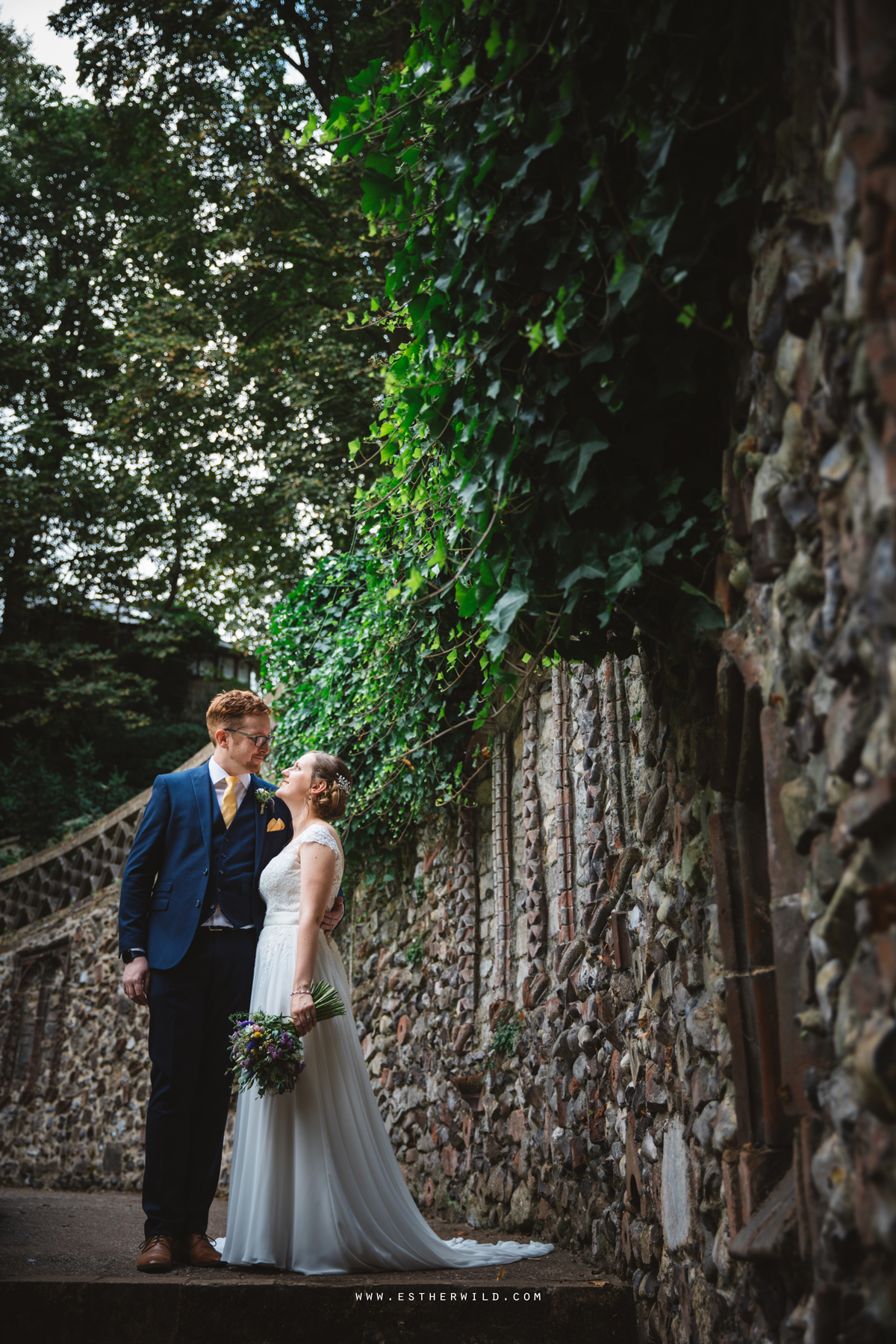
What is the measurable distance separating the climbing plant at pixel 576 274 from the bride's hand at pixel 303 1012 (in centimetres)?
157

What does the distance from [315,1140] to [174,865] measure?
1126mm

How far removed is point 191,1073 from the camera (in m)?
3.63

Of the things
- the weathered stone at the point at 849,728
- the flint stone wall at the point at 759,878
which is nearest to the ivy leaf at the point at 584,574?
the flint stone wall at the point at 759,878

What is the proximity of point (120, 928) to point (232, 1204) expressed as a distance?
1.04 metres

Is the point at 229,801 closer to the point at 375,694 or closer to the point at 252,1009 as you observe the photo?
the point at 252,1009

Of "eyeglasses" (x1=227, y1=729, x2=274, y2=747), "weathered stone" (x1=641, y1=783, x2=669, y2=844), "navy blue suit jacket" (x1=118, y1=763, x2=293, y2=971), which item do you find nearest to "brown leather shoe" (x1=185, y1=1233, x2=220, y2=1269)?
"navy blue suit jacket" (x1=118, y1=763, x2=293, y2=971)

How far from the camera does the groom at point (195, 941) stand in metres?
3.49

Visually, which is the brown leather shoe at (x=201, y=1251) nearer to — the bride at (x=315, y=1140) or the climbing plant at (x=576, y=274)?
the bride at (x=315, y=1140)

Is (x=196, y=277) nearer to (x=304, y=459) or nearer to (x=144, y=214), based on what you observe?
(x=144, y=214)

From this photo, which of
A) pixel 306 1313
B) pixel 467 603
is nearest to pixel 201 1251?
pixel 306 1313

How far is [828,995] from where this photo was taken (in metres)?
1.73

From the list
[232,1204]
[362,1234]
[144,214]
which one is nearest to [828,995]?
[362,1234]

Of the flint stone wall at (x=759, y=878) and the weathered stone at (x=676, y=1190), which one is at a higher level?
the flint stone wall at (x=759, y=878)

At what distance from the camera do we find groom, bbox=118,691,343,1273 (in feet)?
11.5
